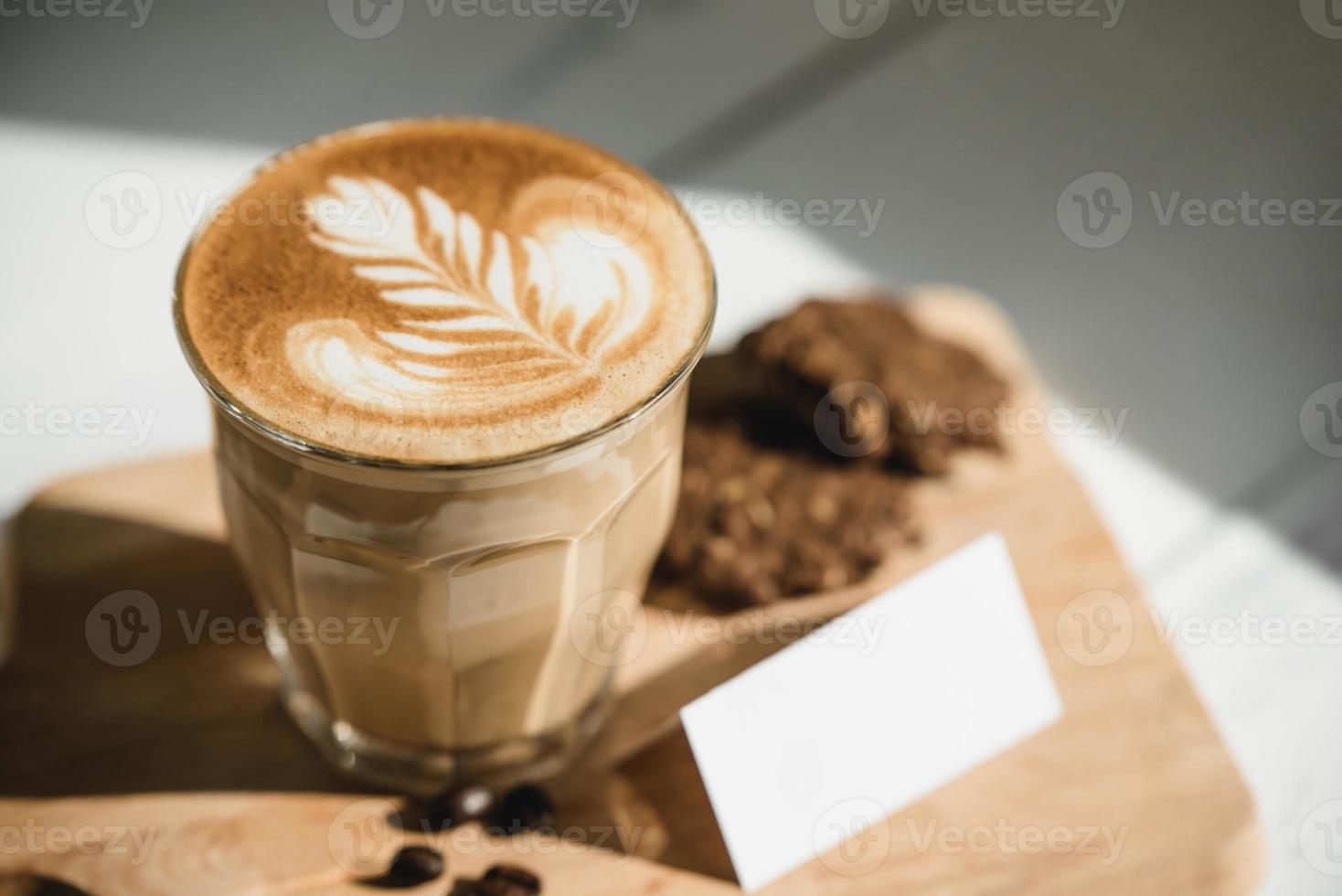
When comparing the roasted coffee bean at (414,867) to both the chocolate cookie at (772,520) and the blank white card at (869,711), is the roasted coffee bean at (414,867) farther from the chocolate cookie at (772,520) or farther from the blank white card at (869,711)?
the chocolate cookie at (772,520)

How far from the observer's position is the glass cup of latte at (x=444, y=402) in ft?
2.62

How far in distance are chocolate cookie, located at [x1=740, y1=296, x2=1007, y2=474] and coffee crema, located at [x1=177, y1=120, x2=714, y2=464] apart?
37cm

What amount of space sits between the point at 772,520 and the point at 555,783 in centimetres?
32

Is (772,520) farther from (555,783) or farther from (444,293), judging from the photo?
(444,293)

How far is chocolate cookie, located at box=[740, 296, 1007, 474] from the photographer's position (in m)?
1.27

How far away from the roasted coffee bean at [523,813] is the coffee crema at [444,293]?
368mm

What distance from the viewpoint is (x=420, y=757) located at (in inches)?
41.6

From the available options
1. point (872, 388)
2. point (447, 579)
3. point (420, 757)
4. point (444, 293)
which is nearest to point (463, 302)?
point (444, 293)

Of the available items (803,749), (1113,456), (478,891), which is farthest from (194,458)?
(1113,456)

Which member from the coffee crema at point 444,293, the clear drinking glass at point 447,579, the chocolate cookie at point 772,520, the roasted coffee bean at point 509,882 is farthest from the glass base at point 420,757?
the coffee crema at point 444,293

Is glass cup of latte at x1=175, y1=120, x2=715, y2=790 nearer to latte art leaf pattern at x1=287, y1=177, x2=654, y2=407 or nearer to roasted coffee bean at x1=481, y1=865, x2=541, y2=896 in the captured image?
latte art leaf pattern at x1=287, y1=177, x2=654, y2=407

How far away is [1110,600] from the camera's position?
120cm

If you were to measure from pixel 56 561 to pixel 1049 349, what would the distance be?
47.8 inches

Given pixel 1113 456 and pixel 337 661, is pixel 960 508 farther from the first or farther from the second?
pixel 337 661
